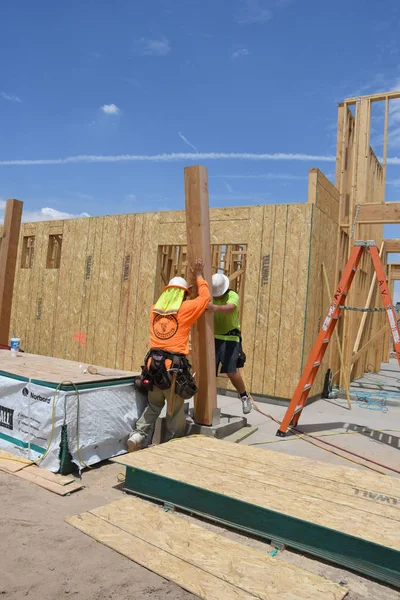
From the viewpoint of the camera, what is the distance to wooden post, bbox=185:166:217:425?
4512 millimetres

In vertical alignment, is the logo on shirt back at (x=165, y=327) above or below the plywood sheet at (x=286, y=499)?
above

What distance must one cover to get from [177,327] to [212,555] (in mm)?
2025

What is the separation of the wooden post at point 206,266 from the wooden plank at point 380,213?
4235 millimetres

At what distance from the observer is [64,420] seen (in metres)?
3.66

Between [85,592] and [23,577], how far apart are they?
0.35 metres

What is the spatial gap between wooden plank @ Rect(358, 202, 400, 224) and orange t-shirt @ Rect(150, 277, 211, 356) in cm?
466

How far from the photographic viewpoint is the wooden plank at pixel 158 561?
223 cm

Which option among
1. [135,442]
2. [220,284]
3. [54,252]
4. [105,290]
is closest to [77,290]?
[105,290]

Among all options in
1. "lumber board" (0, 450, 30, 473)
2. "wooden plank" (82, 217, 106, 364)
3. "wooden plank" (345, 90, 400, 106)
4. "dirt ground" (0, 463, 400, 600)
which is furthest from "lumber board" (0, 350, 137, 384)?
"wooden plank" (345, 90, 400, 106)

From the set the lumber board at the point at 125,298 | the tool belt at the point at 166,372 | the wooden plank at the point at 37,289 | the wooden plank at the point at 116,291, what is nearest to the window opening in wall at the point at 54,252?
the wooden plank at the point at 37,289

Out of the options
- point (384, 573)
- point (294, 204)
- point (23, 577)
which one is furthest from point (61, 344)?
point (384, 573)

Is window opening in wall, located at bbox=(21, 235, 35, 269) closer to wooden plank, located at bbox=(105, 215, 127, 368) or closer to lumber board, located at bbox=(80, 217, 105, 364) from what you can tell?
lumber board, located at bbox=(80, 217, 105, 364)

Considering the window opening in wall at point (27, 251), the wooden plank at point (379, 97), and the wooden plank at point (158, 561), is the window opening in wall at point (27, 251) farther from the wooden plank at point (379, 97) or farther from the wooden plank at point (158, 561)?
the wooden plank at point (158, 561)

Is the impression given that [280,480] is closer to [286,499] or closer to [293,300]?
[286,499]
